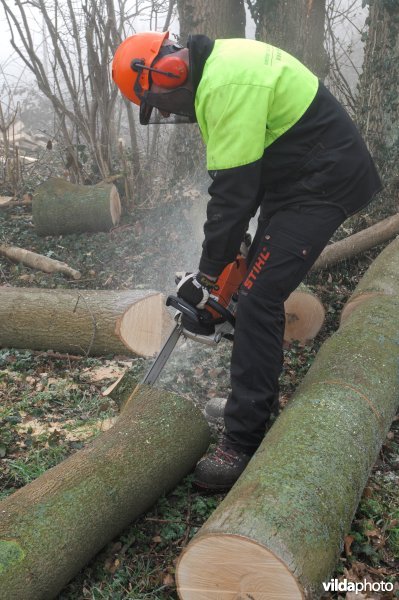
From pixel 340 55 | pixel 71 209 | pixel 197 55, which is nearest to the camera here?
pixel 197 55

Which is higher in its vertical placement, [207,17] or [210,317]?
[207,17]

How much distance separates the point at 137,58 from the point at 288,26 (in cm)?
A: 503

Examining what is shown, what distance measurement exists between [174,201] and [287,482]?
5106 millimetres

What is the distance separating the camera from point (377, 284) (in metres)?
4.33

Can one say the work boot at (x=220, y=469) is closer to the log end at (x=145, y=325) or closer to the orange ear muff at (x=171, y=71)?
the log end at (x=145, y=325)

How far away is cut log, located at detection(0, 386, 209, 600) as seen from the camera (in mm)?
2367

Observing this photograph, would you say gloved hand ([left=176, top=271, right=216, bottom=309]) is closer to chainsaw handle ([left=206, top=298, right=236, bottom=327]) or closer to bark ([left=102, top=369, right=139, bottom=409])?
chainsaw handle ([left=206, top=298, right=236, bottom=327])

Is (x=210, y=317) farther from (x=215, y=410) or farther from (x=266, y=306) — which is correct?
(x=215, y=410)

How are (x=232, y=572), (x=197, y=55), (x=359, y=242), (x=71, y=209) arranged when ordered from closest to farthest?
1. (x=232, y=572)
2. (x=197, y=55)
3. (x=359, y=242)
4. (x=71, y=209)

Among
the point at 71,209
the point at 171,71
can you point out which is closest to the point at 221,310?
the point at 171,71

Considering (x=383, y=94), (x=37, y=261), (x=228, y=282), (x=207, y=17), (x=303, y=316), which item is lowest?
(x=37, y=261)

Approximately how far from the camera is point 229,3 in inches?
287

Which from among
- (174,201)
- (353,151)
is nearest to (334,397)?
(353,151)

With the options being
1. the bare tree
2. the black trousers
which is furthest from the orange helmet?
the bare tree
